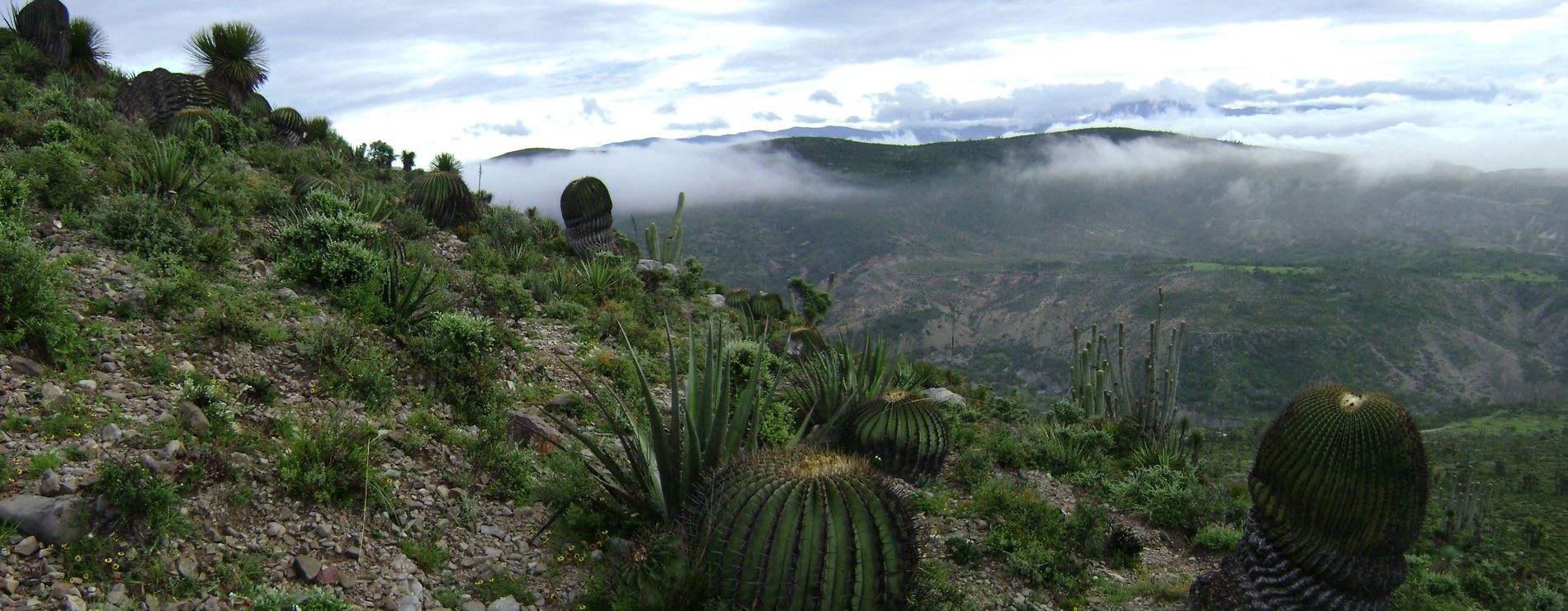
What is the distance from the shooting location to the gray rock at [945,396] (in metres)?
11.4

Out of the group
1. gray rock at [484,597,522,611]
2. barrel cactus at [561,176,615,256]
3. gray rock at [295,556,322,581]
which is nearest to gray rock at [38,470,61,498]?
gray rock at [295,556,322,581]

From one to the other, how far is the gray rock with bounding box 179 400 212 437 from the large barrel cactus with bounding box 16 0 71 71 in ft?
49.3

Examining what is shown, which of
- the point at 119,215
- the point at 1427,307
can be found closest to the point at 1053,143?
the point at 1427,307

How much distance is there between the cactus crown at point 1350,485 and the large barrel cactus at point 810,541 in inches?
123

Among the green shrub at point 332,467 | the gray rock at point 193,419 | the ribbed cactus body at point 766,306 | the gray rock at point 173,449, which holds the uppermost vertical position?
the gray rock at point 193,419

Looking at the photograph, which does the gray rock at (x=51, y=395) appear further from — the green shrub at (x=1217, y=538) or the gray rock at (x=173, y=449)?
the green shrub at (x=1217, y=538)

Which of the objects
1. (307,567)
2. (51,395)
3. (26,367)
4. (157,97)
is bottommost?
(307,567)

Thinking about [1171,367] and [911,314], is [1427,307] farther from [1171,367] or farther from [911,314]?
[1171,367]

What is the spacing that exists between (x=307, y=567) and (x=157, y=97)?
1374cm

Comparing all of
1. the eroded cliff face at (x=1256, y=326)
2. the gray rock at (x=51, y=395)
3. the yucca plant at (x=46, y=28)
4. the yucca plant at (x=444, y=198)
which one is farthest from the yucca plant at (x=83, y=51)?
the eroded cliff face at (x=1256, y=326)

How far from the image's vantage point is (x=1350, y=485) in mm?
5402

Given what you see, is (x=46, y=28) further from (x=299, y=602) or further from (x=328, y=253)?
(x=299, y=602)

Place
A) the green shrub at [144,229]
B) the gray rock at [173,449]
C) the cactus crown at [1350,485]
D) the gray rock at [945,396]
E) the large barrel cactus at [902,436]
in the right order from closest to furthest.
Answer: the gray rock at [173,449]
the cactus crown at [1350,485]
the green shrub at [144,229]
the large barrel cactus at [902,436]
the gray rock at [945,396]

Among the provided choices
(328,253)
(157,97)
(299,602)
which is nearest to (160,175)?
(328,253)
